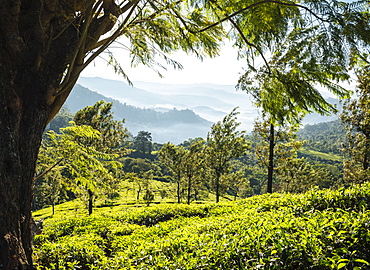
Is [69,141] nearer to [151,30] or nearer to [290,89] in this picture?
[151,30]

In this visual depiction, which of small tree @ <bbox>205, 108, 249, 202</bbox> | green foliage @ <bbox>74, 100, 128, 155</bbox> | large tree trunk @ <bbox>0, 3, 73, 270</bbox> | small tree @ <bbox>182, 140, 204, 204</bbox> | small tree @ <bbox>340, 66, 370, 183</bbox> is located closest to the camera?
large tree trunk @ <bbox>0, 3, 73, 270</bbox>

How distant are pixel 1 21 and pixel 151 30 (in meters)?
2.34

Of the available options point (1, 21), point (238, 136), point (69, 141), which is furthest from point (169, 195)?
point (1, 21)

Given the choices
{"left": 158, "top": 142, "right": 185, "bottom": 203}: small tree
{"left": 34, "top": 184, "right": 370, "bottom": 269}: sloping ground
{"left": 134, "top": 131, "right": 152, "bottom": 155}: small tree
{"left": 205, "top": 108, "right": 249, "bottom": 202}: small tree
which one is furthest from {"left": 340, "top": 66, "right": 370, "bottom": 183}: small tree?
{"left": 134, "top": 131, "right": 152, "bottom": 155}: small tree

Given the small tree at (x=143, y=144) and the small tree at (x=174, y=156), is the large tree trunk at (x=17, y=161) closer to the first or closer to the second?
the small tree at (x=174, y=156)

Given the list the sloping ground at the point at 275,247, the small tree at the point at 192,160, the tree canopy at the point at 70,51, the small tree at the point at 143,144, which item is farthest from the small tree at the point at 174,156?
the small tree at the point at 143,144

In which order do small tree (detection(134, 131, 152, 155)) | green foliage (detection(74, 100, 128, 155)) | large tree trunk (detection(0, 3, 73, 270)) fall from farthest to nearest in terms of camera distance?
small tree (detection(134, 131, 152, 155)) → green foliage (detection(74, 100, 128, 155)) → large tree trunk (detection(0, 3, 73, 270))

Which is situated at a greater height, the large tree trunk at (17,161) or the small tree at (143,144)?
the small tree at (143,144)

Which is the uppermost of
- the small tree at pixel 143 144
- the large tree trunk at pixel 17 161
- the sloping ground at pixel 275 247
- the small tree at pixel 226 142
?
the small tree at pixel 143 144

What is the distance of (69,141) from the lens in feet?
16.7

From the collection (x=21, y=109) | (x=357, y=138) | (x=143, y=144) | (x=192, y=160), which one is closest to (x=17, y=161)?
(x=21, y=109)

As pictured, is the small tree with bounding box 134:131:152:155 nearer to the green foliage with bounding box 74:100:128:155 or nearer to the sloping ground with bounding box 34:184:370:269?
the green foliage with bounding box 74:100:128:155

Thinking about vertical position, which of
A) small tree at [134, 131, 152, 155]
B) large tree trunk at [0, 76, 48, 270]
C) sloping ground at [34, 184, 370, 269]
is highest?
small tree at [134, 131, 152, 155]

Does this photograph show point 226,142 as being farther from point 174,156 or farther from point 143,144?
point 143,144
